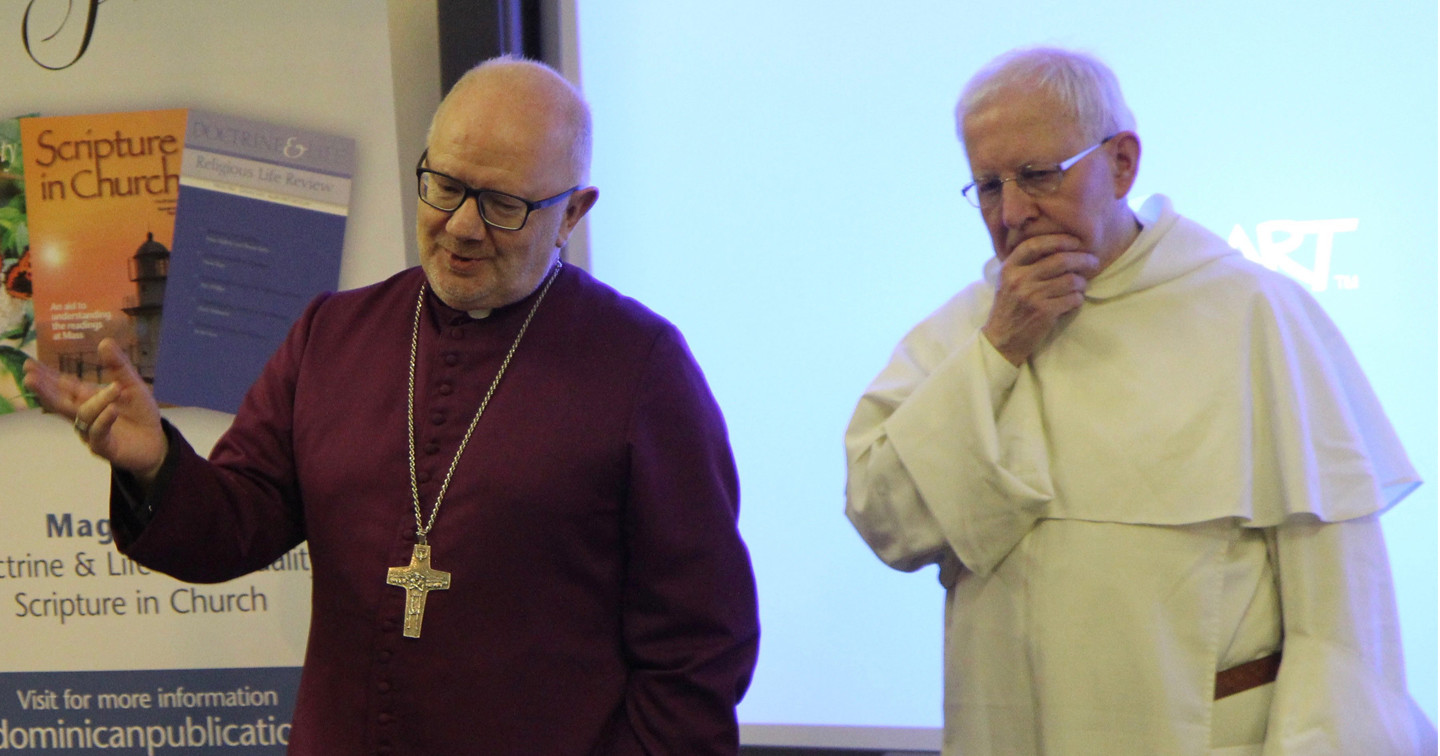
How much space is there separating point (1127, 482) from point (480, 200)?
1054mm

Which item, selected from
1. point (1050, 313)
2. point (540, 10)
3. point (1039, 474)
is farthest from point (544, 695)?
point (540, 10)

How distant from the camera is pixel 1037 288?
1.85 metres

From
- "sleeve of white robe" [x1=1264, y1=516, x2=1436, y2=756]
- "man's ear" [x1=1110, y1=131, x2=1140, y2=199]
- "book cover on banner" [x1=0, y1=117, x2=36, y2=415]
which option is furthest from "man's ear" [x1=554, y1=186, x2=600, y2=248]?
"book cover on banner" [x1=0, y1=117, x2=36, y2=415]

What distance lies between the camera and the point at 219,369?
2568 mm

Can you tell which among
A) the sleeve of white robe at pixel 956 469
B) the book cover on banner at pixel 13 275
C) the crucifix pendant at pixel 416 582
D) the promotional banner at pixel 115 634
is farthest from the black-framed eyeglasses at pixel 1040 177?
the book cover on banner at pixel 13 275

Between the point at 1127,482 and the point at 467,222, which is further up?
the point at 467,222

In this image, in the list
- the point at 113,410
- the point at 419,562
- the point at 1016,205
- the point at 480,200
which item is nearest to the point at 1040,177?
the point at 1016,205

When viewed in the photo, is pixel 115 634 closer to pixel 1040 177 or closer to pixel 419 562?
pixel 419 562

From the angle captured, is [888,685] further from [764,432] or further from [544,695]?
[544,695]

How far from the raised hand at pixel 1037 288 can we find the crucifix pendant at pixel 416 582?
3.05 ft

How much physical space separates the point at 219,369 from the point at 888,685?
1.61m

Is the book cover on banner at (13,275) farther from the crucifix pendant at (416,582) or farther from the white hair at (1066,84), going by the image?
the white hair at (1066,84)

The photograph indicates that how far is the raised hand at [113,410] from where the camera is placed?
1.57 meters

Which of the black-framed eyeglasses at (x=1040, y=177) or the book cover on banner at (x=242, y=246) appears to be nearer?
the black-framed eyeglasses at (x=1040, y=177)
